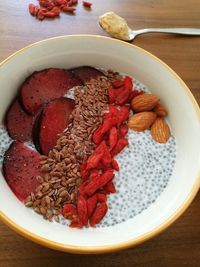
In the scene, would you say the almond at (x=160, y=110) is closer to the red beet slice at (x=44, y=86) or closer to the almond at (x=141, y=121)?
the almond at (x=141, y=121)

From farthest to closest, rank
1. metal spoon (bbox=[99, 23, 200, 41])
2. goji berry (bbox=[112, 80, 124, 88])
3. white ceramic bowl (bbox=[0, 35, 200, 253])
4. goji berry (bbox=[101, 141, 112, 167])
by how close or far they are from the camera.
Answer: metal spoon (bbox=[99, 23, 200, 41]) < goji berry (bbox=[112, 80, 124, 88]) < goji berry (bbox=[101, 141, 112, 167]) < white ceramic bowl (bbox=[0, 35, 200, 253])

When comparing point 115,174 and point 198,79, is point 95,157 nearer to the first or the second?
point 115,174

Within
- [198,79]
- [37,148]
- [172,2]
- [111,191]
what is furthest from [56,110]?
[172,2]

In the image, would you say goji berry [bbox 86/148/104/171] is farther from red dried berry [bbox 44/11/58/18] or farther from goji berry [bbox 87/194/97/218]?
red dried berry [bbox 44/11/58/18]

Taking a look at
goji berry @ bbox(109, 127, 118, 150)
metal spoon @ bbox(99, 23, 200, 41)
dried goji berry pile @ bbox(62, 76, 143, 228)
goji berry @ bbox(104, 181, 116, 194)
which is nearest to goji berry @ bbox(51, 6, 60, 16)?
metal spoon @ bbox(99, 23, 200, 41)

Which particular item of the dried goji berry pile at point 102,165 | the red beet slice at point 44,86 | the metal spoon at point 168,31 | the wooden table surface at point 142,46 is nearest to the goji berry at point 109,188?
the dried goji berry pile at point 102,165

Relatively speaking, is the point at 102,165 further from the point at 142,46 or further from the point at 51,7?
the point at 51,7
